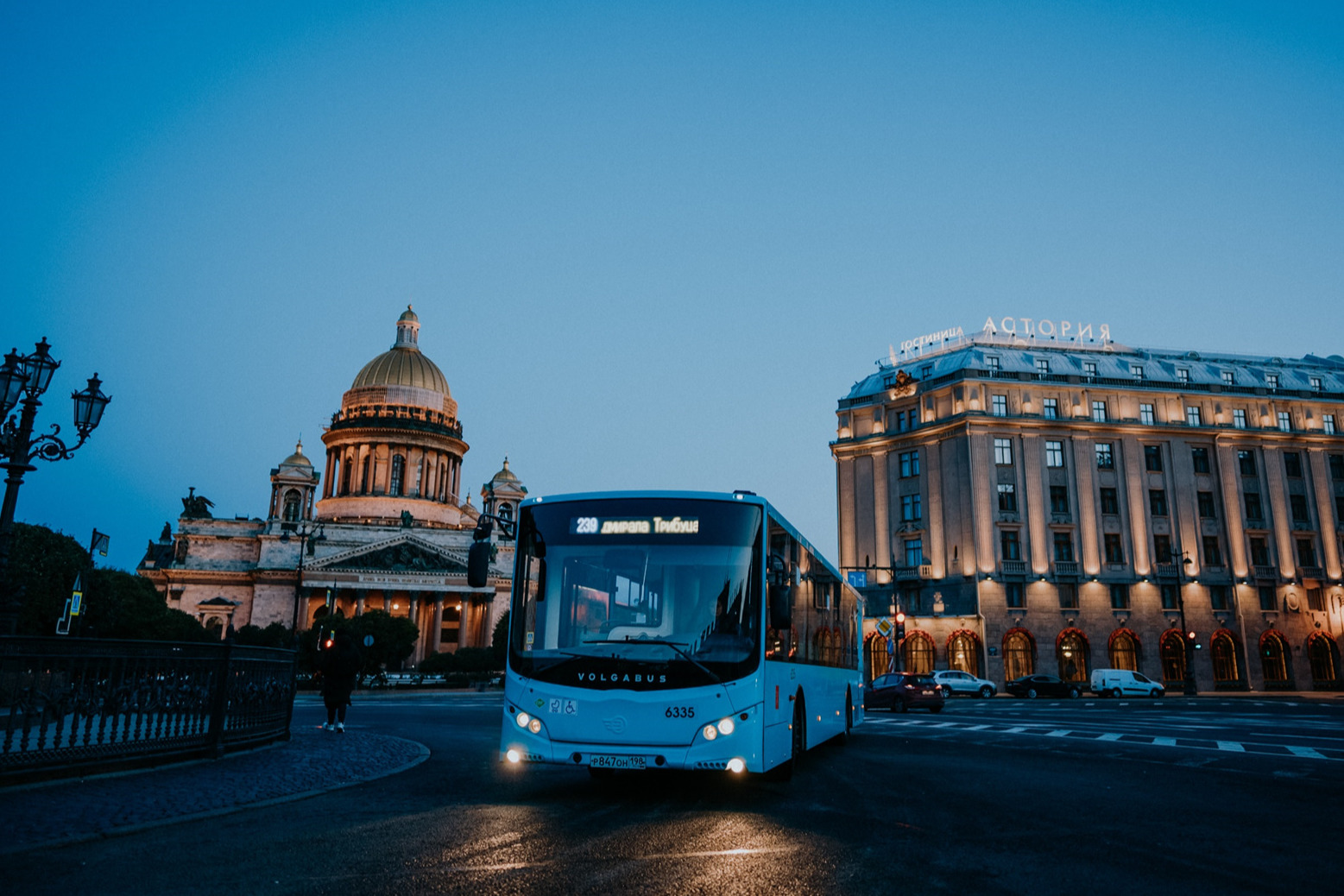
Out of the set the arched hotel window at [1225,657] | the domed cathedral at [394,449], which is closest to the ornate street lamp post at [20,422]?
the arched hotel window at [1225,657]

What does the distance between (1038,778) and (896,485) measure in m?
46.3

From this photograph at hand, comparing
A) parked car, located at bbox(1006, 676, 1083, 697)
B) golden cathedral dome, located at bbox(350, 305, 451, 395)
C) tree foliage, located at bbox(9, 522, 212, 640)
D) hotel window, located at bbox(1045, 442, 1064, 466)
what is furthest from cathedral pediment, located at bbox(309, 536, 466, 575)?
parked car, located at bbox(1006, 676, 1083, 697)

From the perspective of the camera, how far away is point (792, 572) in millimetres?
11062

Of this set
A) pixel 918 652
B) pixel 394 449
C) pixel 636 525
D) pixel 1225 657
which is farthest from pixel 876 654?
pixel 394 449

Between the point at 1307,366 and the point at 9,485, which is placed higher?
the point at 1307,366

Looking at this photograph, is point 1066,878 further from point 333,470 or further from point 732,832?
point 333,470

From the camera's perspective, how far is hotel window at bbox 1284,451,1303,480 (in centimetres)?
5681

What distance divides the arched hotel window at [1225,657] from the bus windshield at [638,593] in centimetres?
5364

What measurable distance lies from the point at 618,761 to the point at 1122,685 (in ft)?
141

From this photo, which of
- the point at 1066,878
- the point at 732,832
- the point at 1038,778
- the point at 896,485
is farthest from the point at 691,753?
the point at 896,485

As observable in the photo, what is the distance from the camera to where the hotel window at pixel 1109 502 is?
5362cm

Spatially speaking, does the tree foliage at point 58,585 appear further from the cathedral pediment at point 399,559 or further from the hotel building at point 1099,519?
the hotel building at point 1099,519

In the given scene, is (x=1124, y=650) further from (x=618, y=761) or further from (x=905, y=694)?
(x=618, y=761)

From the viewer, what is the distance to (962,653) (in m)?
51.0
